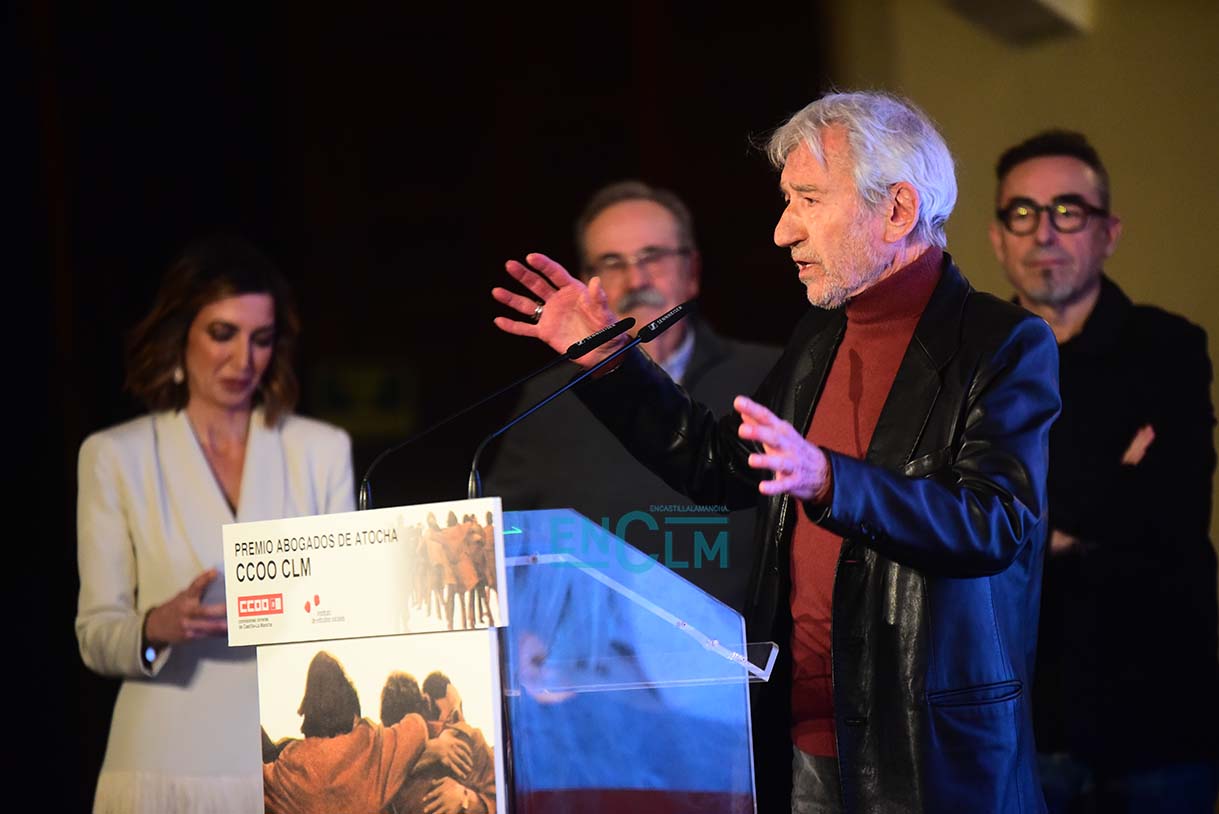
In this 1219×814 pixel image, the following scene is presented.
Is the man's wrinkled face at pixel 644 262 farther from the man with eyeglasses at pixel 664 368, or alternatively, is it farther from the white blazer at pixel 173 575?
the white blazer at pixel 173 575

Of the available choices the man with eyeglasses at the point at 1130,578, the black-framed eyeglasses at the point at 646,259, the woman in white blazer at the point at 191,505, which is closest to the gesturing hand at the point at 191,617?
the woman in white blazer at the point at 191,505

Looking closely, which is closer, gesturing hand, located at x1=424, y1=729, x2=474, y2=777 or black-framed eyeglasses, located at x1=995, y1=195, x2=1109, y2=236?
gesturing hand, located at x1=424, y1=729, x2=474, y2=777

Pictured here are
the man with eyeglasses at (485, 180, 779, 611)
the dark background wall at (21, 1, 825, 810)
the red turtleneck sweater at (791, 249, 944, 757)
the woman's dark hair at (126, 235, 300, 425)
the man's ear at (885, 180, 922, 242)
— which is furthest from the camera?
the dark background wall at (21, 1, 825, 810)

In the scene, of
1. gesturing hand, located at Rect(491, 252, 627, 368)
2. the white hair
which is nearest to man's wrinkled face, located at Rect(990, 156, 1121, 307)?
the white hair

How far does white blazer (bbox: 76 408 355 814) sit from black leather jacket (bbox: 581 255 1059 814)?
1.50 metres

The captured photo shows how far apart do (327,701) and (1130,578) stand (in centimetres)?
196

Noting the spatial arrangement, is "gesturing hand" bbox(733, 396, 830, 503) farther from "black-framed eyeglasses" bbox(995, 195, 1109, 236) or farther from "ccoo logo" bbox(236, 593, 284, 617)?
"black-framed eyeglasses" bbox(995, 195, 1109, 236)

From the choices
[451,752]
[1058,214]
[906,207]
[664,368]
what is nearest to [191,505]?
[664,368]

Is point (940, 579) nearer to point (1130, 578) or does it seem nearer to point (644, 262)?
point (1130, 578)

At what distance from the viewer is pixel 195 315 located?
3.49m

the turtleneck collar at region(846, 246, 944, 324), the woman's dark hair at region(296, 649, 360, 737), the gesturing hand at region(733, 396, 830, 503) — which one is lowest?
the woman's dark hair at region(296, 649, 360, 737)

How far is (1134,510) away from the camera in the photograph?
3.01m

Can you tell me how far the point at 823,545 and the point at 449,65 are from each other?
274 centimetres

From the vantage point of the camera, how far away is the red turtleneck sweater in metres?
2.14
